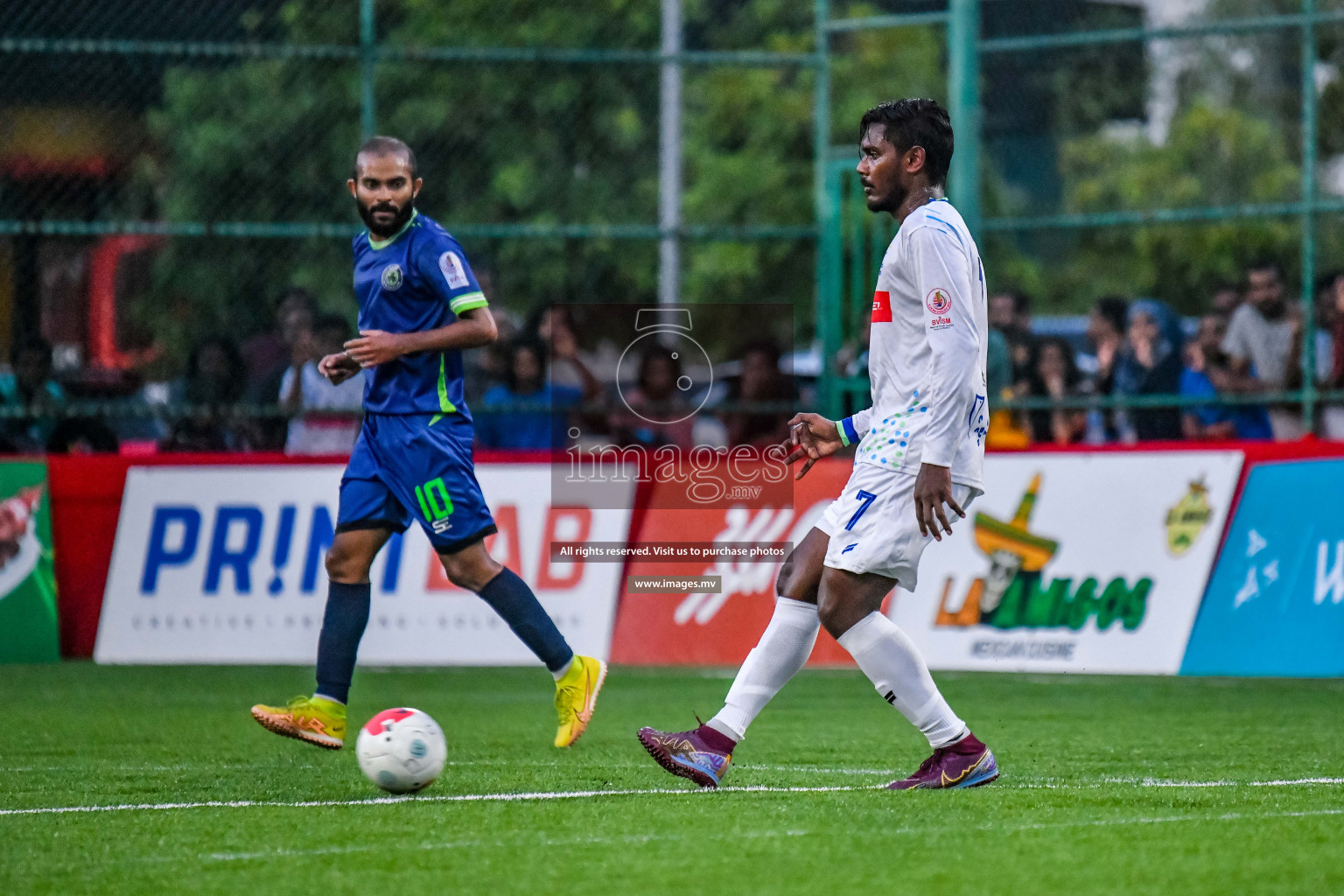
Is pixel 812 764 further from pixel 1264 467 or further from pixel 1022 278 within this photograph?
pixel 1022 278

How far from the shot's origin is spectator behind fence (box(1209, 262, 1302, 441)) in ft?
39.0

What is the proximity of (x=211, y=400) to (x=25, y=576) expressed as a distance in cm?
147

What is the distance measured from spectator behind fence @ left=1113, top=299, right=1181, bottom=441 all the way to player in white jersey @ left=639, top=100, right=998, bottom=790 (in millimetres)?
6482

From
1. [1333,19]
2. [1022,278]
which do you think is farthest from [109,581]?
[1022,278]

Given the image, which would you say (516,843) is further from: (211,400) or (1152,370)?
(1152,370)

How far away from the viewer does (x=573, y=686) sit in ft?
24.0

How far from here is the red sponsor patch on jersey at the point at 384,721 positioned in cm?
587

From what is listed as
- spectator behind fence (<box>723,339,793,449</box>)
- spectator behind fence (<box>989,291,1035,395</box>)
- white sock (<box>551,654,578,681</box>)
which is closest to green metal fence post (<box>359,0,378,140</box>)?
spectator behind fence (<box>723,339,793,449</box>)

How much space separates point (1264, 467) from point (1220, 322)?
68.1 inches

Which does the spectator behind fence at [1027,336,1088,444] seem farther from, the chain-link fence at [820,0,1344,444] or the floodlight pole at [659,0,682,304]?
the floodlight pole at [659,0,682,304]

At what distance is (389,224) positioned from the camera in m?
7.24

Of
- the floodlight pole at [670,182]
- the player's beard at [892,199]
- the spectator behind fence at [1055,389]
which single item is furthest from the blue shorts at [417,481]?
the spectator behind fence at [1055,389]

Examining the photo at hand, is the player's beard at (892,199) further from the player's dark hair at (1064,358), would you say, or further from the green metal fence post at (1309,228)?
the player's dark hair at (1064,358)

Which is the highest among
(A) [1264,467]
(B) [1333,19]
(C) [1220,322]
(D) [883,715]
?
(B) [1333,19]
